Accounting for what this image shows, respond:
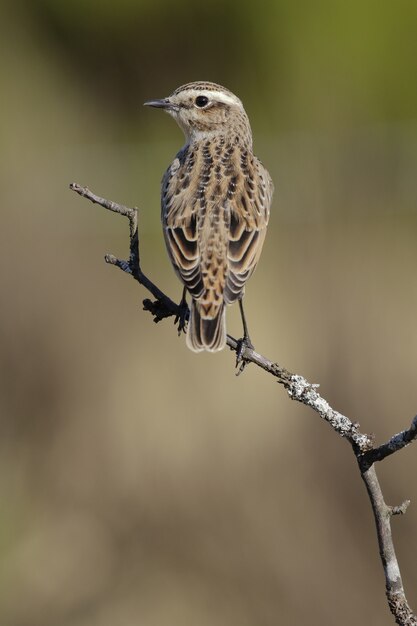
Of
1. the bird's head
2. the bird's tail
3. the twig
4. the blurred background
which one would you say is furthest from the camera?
the blurred background

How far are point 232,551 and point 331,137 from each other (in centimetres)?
541

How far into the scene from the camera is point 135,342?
9.29 metres

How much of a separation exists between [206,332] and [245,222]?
712 millimetres

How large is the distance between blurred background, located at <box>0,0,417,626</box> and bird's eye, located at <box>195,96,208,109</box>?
328 centimetres

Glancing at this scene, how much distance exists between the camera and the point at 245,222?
5012 mm

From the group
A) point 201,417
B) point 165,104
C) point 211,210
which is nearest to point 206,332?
point 211,210

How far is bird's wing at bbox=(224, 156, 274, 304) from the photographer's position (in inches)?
187

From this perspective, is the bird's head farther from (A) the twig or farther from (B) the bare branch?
(B) the bare branch

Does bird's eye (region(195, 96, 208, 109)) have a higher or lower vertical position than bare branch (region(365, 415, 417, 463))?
higher

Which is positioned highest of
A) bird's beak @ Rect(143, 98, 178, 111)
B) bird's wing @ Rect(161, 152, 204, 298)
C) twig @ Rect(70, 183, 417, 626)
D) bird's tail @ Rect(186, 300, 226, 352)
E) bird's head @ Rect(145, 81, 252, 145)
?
bird's head @ Rect(145, 81, 252, 145)

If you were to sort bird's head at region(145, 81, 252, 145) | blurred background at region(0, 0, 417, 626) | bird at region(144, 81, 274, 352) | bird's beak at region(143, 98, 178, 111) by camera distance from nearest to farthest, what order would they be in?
1. bird at region(144, 81, 274, 352)
2. bird's beak at region(143, 98, 178, 111)
3. bird's head at region(145, 81, 252, 145)
4. blurred background at region(0, 0, 417, 626)

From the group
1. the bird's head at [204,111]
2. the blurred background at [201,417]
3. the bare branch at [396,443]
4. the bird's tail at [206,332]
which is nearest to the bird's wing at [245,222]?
the bird's tail at [206,332]

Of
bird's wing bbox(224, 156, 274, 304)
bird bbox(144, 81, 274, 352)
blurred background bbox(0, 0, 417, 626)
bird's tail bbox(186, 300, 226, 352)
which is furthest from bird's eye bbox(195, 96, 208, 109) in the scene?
blurred background bbox(0, 0, 417, 626)

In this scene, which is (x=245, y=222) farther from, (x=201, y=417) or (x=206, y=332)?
(x=201, y=417)
